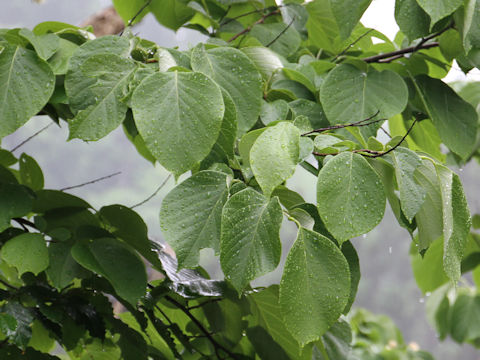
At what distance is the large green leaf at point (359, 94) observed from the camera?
54 cm

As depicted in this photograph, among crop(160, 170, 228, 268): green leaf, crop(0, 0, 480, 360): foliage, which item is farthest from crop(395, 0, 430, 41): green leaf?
crop(160, 170, 228, 268): green leaf

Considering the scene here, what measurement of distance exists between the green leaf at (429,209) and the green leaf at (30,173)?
0.42m

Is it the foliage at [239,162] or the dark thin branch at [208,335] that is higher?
the foliage at [239,162]

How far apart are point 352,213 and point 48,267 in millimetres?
321

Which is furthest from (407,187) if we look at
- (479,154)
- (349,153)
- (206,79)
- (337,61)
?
(479,154)

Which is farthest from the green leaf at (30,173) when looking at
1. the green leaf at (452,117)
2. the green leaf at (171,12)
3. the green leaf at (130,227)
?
the green leaf at (452,117)

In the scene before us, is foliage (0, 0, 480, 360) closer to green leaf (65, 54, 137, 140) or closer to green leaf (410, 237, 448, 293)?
green leaf (65, 54, 137, 140)

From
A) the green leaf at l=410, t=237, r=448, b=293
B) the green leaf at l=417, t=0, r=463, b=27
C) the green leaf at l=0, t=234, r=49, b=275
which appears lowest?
the green leaf at l=410, t=237, r=448, b=293

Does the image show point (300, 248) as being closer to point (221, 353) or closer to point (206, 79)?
point (206, 79)

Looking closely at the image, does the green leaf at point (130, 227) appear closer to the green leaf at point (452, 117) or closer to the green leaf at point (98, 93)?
the green leaf at point (98, 93)

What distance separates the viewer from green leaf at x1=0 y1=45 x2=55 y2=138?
0.44m

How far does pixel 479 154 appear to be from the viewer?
1402 mm

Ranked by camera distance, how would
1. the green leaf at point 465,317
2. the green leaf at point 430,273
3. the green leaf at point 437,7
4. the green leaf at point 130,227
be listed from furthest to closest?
the green leaf at point 465,317
the green leaf at point 430,273
the green leaf at point 130,227
the green leaf at point 437,7

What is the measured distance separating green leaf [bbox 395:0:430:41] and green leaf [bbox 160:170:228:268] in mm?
226
